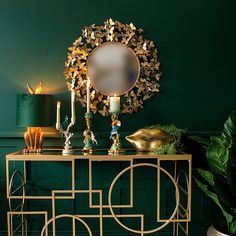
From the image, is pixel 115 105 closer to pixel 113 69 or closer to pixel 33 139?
pixel 113 69

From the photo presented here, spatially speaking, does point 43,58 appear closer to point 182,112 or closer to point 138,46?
point 138,46

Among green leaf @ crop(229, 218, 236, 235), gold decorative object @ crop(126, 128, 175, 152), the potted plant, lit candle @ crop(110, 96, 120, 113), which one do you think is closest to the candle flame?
lit candle @ crop(110, 96, 120, 113)

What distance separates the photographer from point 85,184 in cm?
275

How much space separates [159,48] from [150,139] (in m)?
0.88

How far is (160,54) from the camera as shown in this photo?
274cm

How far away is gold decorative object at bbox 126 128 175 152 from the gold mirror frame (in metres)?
0.38

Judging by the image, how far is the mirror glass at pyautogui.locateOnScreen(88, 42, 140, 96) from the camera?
8.86 ft

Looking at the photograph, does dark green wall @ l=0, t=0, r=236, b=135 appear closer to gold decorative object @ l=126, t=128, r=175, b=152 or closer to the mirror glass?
the mirror glass

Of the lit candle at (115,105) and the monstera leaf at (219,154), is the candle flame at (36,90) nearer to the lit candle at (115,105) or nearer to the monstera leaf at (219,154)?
the lit candle at (115,105)

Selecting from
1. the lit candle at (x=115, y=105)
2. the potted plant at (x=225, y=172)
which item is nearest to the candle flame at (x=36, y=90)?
the lit candle at (x=115, y=105)

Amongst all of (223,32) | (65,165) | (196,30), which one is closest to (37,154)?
(65,165)

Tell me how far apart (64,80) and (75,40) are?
0.37m

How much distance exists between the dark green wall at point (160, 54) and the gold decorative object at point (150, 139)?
13.9 inches

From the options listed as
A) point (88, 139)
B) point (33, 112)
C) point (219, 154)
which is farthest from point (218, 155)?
point (33, 112)
